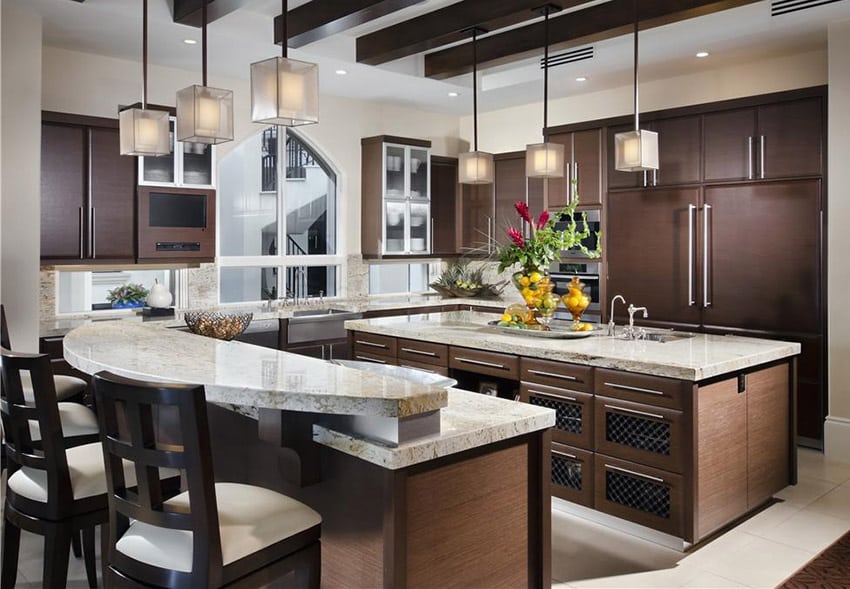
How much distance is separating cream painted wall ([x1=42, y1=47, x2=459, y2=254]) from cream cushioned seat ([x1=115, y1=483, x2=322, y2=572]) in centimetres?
430

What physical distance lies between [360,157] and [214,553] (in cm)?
578

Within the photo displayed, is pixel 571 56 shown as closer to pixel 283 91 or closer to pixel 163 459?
pixel 283 91

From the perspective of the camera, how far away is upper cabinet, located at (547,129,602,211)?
609cm

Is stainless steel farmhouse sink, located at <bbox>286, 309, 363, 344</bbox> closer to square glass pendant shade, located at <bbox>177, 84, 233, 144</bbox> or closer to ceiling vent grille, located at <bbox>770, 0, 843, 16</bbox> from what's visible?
square glass pendant shade, located at <bbox>177, 84, 233, 144</bbox>

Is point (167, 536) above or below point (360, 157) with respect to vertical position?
below

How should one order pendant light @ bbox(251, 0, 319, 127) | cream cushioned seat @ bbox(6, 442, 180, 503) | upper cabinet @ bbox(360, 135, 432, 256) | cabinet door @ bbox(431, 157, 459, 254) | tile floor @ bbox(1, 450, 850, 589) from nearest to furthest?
cream cushioned seat @ bbox(6, 442, 180, 503) → pendant light @ bbox(251, 0, 319, 127) → tile floor @ bbox(1, 450, 850, 589) → upper cabinet @ bbox(360, 135, 432, 256) → cabinet door @ bbox(431, 157, 459, 254)

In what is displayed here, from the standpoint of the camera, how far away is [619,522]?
138 inches

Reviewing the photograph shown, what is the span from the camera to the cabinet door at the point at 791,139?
16.0ft

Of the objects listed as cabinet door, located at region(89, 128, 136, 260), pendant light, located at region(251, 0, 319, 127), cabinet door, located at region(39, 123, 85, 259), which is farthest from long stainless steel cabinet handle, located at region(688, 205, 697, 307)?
cabinet door, located at region(39, 123, 85, 259)

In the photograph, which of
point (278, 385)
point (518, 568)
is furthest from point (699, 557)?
point (278, 385)

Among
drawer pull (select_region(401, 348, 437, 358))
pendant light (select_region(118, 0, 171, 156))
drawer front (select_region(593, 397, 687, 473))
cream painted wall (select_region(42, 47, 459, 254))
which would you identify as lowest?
drawer front (select_region(593, 397, 687, 473))

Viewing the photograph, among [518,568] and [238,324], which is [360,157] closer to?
[238,324]

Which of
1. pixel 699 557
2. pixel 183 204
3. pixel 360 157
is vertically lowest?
pixel 699 557

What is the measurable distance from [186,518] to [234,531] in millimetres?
154
